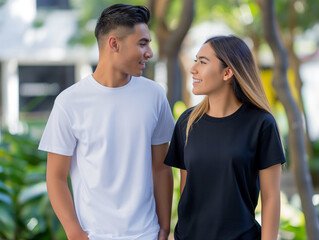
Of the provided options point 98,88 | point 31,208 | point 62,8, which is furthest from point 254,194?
point 62,8

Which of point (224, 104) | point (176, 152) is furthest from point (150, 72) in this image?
point (224, 104)

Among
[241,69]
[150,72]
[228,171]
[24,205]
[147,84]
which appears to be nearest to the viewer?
[228,171]

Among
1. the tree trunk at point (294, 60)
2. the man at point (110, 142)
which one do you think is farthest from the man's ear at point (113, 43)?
the tree trunk at point (294, 60)

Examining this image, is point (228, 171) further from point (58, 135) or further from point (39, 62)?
point (39, 62)

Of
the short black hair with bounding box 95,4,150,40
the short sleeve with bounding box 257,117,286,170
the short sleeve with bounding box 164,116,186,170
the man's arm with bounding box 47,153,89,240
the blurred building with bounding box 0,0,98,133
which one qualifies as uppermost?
the short black hair with bounding box 95,4,150,40

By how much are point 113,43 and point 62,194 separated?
76 centimetres

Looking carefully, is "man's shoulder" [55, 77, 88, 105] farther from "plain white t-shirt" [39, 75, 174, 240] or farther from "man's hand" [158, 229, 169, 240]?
"man's hand" [158, 229, 169, 240]

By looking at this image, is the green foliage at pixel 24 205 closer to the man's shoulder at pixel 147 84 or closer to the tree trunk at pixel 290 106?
the tree trunk at pixel 290 106

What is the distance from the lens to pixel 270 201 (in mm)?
2383

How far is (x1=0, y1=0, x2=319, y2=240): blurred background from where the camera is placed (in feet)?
15.9

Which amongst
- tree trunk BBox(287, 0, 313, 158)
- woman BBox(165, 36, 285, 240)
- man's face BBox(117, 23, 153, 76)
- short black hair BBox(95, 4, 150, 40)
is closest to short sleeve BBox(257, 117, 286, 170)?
woman BBox(165, 36, 285, 240)

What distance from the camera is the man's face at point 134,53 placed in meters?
2.54

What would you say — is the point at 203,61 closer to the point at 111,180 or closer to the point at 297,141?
the point at 111,180

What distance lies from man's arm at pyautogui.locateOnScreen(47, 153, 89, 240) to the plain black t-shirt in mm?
529
